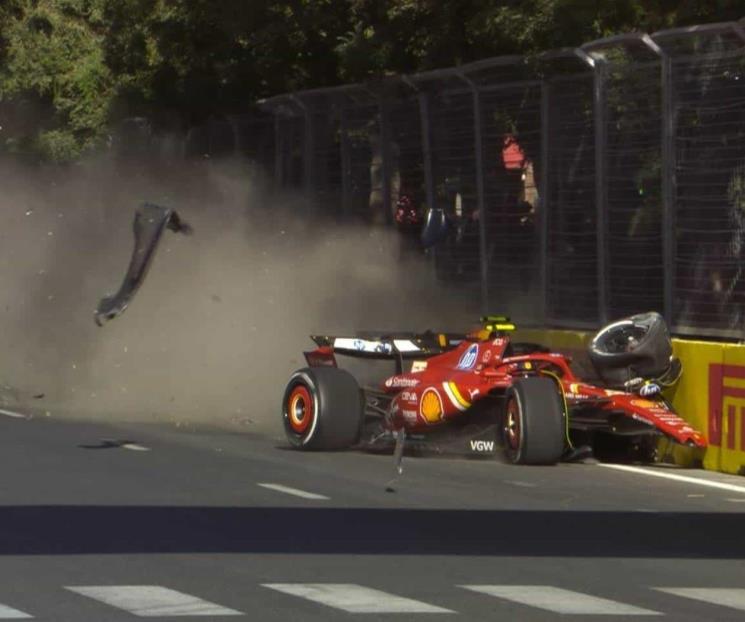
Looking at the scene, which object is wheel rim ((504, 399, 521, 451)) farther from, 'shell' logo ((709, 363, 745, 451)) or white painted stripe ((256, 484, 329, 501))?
white painted stripe ((256, 484, 329, 501))

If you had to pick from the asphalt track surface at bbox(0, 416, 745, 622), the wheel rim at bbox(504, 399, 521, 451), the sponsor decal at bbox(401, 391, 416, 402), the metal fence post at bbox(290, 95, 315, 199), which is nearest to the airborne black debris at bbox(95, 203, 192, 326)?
the asphalt track surface at bbox(0, 416, 745, 622)

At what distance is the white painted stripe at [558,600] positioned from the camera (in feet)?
28.3

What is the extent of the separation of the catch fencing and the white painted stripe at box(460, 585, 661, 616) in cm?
678

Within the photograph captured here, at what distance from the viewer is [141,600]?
8.71m

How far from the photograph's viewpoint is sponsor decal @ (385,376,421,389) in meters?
15.6

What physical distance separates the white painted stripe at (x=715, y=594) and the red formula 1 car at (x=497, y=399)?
511 centimetres

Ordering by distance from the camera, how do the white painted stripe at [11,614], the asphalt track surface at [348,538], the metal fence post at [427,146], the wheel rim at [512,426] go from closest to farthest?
the white painted stripe at [11,614], the asphalt track surface at [348,538], the wheel rim at [512,426], the metal fence post at [427,146]

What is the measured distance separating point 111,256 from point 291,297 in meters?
6.31

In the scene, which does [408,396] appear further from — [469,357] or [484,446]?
[484,446]

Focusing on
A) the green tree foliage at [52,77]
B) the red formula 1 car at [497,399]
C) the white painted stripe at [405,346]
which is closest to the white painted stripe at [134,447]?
the red formula 1 car at [497,399]

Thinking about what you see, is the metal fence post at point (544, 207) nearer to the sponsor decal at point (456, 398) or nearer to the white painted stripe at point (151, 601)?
the sponsor decal at point (456, 398)

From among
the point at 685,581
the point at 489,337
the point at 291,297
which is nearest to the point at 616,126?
the point at 489,337

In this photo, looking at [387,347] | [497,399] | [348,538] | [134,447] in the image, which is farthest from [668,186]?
[348,538]

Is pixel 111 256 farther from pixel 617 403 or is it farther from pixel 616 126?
pixel 617 403
